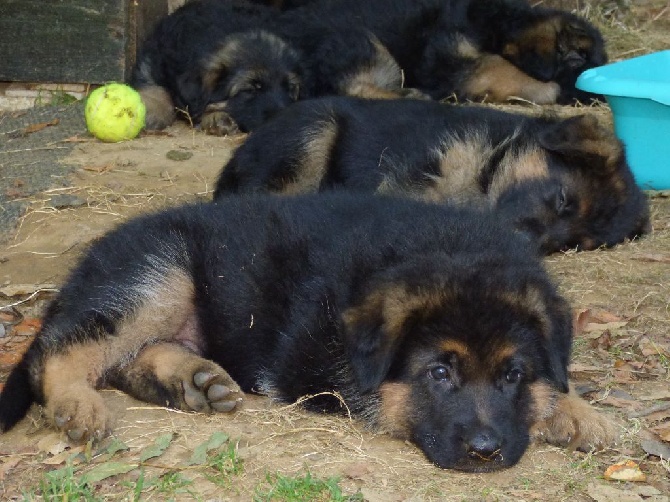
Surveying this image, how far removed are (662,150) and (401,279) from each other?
4.41 metres

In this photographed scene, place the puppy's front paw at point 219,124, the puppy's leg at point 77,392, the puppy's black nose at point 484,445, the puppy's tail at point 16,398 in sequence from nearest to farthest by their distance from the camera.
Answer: the puppy's black nose at point 484,445, the puppy's leg at point 77,392, the puppy's tail at point 16,398, the puppy's front paw at point 219,124

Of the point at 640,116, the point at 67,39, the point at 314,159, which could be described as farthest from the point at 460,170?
the point at 67,39

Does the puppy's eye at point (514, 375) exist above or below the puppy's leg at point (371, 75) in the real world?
below

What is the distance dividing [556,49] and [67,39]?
14.6ft

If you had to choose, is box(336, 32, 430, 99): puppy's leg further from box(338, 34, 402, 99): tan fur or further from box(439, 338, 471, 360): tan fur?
box(439, 338, 471, 360): tan fur

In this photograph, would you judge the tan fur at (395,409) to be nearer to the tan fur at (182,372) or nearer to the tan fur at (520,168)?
the tan fur at (182,372)

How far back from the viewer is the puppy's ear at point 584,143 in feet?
21.9

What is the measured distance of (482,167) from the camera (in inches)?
271

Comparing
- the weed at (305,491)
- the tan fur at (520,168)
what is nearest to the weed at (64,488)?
the weed at (305,491)

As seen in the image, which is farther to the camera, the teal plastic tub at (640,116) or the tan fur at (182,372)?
the teal plastic tub at (640,116)

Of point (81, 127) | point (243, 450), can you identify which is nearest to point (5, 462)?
point (243, 450)

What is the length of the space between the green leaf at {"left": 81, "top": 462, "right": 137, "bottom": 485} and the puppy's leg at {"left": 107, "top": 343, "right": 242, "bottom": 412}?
0.54m

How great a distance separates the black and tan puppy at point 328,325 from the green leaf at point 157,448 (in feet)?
0.77

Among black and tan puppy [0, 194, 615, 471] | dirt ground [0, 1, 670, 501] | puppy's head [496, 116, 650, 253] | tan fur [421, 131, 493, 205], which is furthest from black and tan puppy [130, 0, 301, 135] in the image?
black and tan puppy [0, 194, 615, 471]
